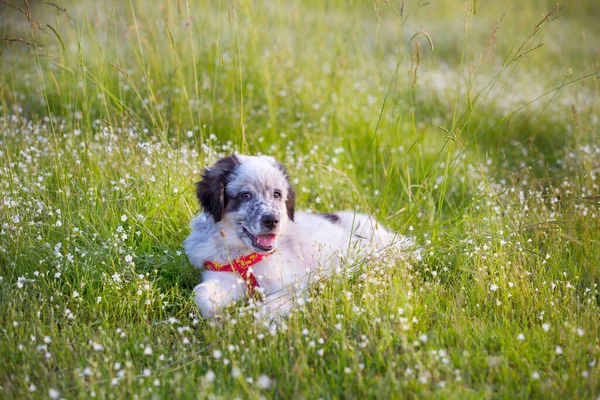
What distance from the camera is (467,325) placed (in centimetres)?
319

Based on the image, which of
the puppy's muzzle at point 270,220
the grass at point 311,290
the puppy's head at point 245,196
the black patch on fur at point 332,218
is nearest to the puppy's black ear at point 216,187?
the puppy's head at point 245,196

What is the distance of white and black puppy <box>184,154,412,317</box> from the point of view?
3646 millimetres

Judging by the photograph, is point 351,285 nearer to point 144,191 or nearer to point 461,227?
point 461,227

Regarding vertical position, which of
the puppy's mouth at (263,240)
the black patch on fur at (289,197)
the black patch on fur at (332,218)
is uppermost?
the black patch on fur at (289,197)

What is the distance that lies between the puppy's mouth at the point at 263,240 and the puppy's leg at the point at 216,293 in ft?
0.98

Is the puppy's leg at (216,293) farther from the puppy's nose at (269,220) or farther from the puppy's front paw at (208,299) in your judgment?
the puppy's nose at (269,220)

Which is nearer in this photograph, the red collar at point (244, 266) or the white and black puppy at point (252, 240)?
the white and black puppy at point (252, 240)

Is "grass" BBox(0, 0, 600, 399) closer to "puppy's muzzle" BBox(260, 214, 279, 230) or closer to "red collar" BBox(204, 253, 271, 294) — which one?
"red collar" BBox(204, 253, 271, 294)

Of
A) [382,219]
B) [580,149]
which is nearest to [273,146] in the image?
[382,219]

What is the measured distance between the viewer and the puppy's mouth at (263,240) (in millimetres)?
3680

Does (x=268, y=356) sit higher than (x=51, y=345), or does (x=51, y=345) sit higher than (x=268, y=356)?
(x=268, y=356)

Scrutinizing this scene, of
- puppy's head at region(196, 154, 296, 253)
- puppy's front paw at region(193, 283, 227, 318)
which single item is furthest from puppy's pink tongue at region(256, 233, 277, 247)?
puppy's front paw at region(193, 283, 227, 318)

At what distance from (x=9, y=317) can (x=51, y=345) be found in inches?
16.1

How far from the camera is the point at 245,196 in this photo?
3.80m
